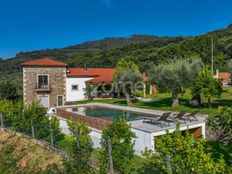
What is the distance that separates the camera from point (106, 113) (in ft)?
76.8

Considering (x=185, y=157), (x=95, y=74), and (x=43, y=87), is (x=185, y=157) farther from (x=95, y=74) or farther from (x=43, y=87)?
(x=95, y=74)

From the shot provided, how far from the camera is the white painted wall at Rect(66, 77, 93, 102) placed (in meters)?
34.8

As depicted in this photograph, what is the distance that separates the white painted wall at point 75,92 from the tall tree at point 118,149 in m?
25.1

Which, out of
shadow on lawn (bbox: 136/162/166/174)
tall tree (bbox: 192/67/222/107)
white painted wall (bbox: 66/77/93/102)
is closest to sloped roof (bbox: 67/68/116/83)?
white painted wall (bbox: 66/77/93/102)

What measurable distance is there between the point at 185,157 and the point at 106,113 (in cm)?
1746

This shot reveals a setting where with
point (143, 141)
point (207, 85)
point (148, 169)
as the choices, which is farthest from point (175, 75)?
point (148, 169)

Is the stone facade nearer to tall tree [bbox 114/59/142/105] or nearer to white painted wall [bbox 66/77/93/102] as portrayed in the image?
white painted wall [bbox 66/77/93/102]

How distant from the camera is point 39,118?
16969 millimetres

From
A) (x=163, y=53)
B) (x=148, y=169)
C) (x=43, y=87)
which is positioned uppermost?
(x=163, y=53)

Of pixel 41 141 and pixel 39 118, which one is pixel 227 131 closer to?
pixel 41 141

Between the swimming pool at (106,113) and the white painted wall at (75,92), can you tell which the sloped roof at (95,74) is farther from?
the swimming pool at (106,113)

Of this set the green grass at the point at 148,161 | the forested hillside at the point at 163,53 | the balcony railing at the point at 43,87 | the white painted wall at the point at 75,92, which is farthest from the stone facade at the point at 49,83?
the green grass at the point at 148,161

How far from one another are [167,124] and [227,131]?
936 centimetres

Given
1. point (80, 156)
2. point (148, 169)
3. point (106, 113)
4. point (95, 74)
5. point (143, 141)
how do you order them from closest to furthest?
point (80, 156)
point (148, 169)
point (143, 141)
point (106, 113)
point (95, 74)
